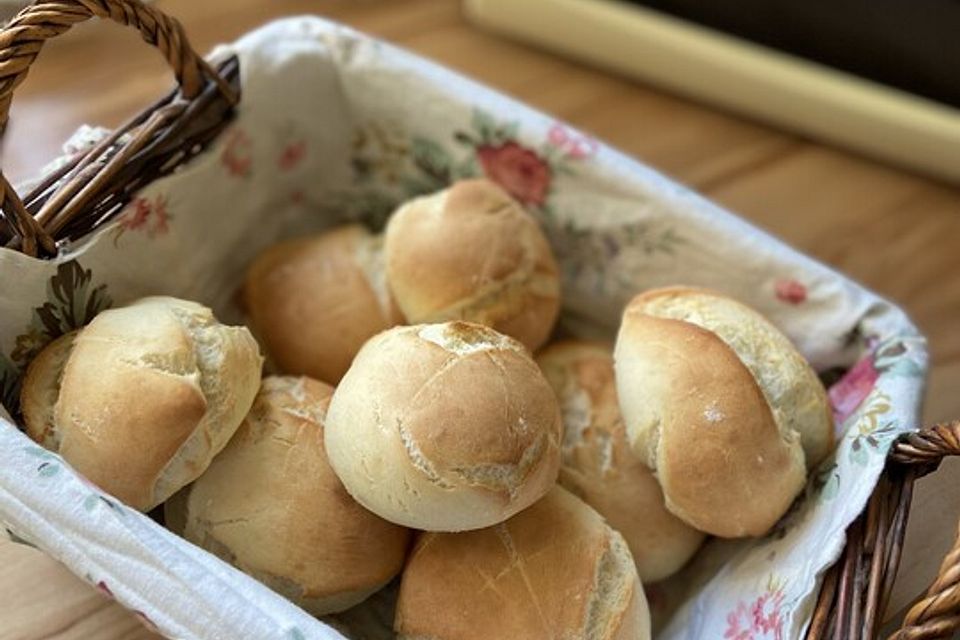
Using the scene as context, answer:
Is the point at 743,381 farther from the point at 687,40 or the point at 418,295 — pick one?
the point at 687,40

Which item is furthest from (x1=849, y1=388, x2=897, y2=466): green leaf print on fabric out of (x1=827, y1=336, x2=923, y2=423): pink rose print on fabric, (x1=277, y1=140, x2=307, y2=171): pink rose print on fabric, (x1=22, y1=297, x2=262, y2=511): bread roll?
(x1=277, y1=140, x2=307, y2=171): pink rose print on fabric

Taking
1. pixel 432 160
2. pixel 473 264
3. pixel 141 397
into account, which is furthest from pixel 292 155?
pixel 141 397

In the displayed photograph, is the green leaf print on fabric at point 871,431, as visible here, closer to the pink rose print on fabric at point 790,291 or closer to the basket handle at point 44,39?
the pink rose print on fabric at point 790,291

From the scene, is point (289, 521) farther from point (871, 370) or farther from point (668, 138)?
point (668, 138)

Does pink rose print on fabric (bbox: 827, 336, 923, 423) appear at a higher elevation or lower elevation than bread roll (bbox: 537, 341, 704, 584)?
higher

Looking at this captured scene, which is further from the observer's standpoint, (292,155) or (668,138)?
(668,138)

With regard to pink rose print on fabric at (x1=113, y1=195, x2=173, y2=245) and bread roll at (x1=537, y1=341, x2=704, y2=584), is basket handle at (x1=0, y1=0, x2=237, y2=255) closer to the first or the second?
pink rose print on fabric at (x1=113, y1=195, x2=173, y2=245)

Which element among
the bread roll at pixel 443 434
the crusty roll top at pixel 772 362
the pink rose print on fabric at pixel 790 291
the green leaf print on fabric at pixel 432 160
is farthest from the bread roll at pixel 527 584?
the green leaf print on fabric at pixel 432 160
